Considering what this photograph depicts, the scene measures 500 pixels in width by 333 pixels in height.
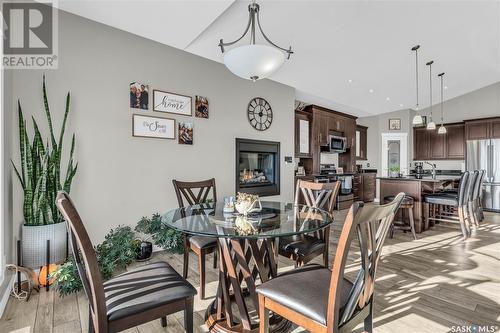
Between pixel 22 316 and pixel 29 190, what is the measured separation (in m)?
1.01

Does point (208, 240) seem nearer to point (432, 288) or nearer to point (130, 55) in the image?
point (432, 288)

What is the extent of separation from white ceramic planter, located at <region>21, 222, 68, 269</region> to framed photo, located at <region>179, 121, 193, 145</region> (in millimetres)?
1706

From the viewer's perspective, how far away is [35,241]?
225 cm

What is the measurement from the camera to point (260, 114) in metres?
4.48

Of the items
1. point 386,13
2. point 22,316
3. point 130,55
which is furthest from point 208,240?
point 386,13

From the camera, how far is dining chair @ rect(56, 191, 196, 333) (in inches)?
43.6

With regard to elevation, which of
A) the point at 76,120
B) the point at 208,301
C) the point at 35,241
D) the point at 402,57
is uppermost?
the point at 402,57

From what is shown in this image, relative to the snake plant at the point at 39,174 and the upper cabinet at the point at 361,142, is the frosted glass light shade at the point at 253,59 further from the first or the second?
the upper cabinet at the point at 361,142

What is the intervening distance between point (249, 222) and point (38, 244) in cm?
195

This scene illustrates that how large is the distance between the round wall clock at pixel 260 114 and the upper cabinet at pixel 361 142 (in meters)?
4.25

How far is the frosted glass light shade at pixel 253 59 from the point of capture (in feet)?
5.74

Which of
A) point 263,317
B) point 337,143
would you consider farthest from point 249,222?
point 337,143

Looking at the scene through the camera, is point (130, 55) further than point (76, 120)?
Yes

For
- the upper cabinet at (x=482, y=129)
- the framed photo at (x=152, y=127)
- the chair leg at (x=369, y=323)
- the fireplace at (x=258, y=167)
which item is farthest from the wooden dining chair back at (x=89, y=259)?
the upper cabinet at (x=482, y=129)
